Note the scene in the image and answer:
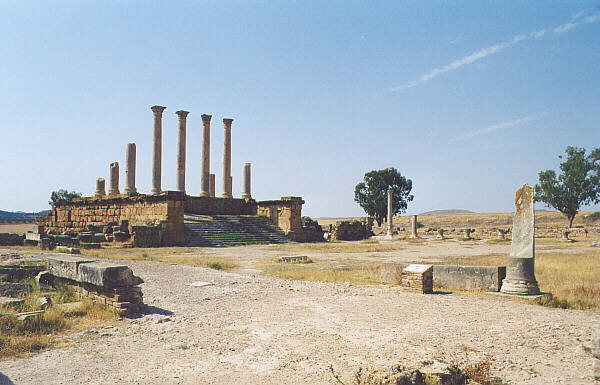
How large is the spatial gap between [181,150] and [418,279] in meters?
24.9

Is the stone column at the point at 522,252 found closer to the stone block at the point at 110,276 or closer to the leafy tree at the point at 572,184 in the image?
the stone block at the point at 110,276

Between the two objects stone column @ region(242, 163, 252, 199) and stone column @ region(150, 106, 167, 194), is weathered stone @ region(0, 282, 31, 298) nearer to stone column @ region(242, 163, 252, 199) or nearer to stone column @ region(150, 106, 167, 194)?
stone column @ region(150, 106, 167, 194)

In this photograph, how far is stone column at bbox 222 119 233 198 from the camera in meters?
32.8

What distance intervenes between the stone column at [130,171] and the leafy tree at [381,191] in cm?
3731

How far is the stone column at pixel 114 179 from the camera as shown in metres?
30.7

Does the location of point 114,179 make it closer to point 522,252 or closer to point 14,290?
point 14,290

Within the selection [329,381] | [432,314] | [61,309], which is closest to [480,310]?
[432,314]

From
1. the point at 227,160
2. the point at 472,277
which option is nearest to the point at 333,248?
the point at 472,277

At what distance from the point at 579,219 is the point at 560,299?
76.8 metres

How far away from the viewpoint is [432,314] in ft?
22.3

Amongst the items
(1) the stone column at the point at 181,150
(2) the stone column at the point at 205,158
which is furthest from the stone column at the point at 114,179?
(2) the stone column at the point at 205,158

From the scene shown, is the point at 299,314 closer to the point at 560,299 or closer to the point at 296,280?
the point at 296,280

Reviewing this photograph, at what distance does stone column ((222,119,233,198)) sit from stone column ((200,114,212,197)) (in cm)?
145

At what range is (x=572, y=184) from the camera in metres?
→ 48.4
